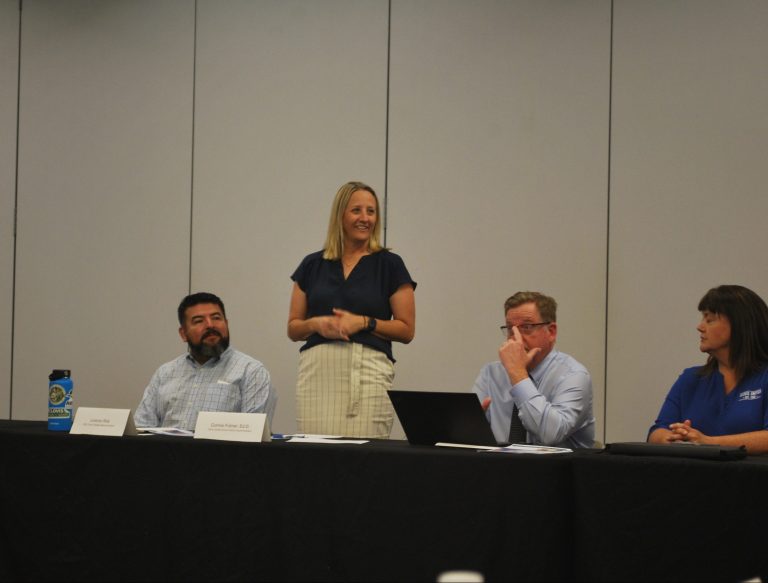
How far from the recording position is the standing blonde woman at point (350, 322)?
338 cm

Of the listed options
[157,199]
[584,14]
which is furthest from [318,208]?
[584,14]

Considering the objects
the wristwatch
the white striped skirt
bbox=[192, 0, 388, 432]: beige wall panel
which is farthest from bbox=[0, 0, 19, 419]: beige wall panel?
the wristwatch

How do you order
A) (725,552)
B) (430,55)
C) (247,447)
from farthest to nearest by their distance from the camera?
(430,55) < (247,447) < (725,552)

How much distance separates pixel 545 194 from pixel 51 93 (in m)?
2.77

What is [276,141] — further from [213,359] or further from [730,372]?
[730,372]

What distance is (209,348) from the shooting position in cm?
377

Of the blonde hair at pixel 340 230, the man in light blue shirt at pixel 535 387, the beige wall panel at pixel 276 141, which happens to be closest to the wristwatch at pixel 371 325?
the blonde hair at pixel 340 230

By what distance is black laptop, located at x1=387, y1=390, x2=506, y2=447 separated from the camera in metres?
2.45

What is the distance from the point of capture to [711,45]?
4.50m


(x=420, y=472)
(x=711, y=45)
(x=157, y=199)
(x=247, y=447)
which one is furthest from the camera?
(x=157, y=199)

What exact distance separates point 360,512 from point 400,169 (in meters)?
2.83

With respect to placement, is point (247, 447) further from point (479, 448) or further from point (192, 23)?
point (192, 23)

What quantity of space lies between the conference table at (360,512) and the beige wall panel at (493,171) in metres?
2.38

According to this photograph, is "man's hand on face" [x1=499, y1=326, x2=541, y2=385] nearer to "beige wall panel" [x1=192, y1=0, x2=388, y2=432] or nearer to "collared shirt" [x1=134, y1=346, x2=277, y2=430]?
"collared shirt" [x1=134, y1=346, x2=277, y2=430]
